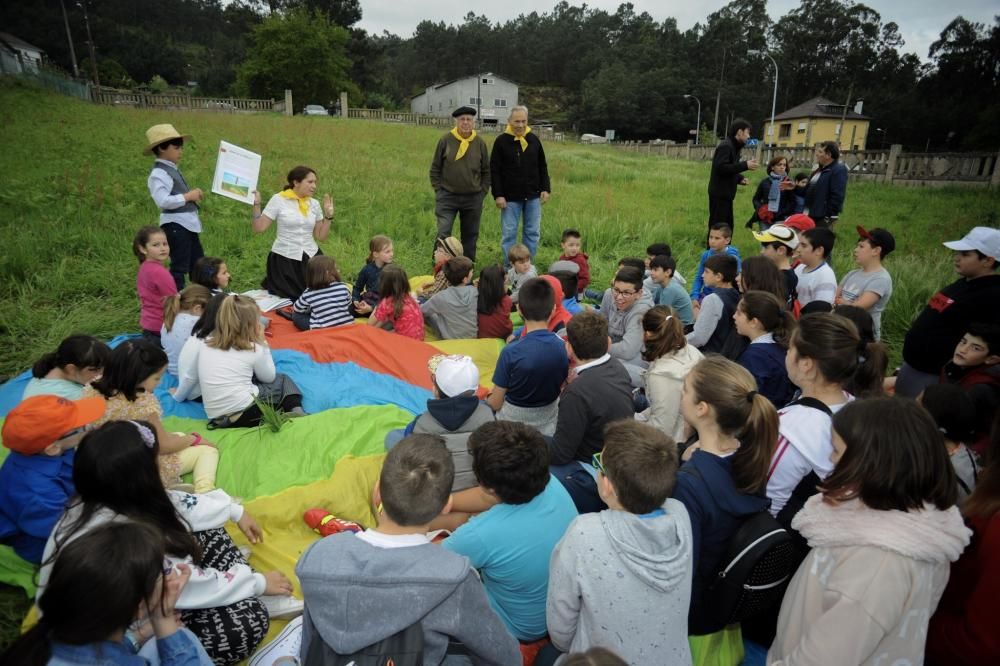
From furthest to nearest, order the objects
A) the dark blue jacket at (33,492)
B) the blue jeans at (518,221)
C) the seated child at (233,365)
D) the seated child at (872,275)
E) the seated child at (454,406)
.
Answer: the blue jeans at (518,221) → the seated child at (872,275) → the seated child at (233,365) → the seated child at (454,406) → the dark blue jacket at (33,492)

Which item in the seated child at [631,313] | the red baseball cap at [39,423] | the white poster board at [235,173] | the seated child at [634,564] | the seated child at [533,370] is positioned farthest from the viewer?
the white poster board at [235,173]

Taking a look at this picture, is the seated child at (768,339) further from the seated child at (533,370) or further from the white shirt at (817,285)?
the white shirt at (817,285)

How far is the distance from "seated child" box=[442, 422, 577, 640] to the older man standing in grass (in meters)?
5.62

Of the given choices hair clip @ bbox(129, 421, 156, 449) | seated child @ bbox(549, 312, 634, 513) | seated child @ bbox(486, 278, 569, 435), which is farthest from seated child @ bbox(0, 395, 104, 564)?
seated child @ bbox(549, 312, 634, 513)

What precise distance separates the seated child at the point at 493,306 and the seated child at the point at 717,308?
1904 mm

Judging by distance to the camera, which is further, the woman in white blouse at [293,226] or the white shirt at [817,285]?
the woman in white blouse at [293,226]

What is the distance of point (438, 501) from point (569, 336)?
1.57 metres

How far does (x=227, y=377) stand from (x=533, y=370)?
2.20 m

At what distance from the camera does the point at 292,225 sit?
20.3ft

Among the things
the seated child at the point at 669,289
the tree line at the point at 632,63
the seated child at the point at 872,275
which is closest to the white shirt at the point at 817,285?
the seated child at the point at 872,275

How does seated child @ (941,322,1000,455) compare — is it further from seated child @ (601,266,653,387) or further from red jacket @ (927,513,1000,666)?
seated child @ (601,266,653,387)

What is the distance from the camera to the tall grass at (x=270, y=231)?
6461 millimetres

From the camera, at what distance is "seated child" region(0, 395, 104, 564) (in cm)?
247

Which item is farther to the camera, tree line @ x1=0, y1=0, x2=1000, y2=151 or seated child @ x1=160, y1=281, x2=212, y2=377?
tree line @ x1=0, y1=0, x2=1000, y2=151
